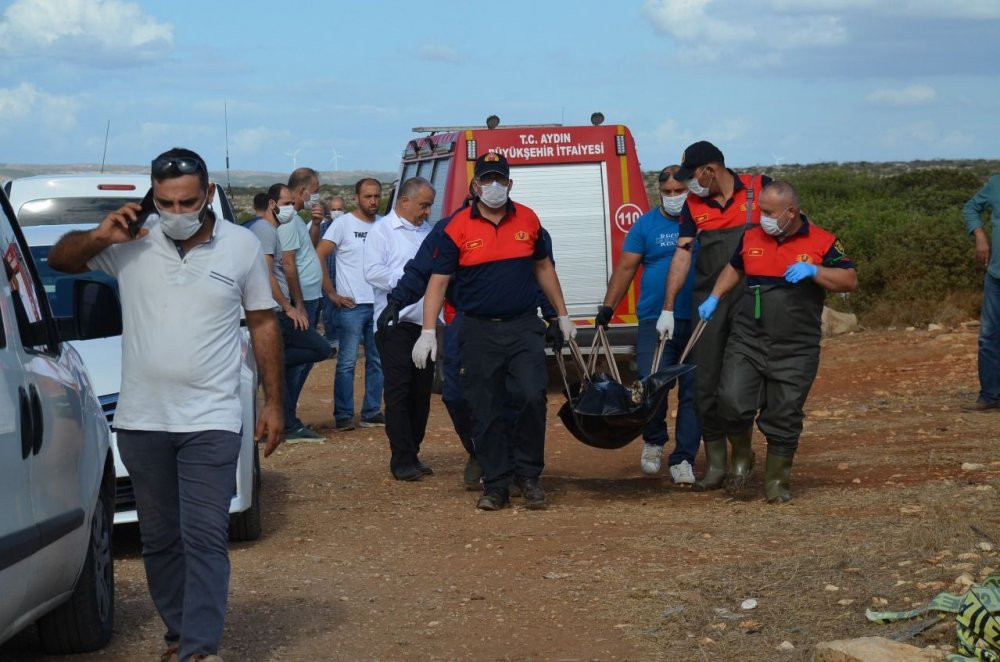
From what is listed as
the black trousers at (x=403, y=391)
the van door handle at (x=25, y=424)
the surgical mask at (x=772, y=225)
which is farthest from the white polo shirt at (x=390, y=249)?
the van door handle at (x=25, y=424)

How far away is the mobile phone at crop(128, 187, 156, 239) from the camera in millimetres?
4957

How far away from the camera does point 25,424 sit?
4.50 meters

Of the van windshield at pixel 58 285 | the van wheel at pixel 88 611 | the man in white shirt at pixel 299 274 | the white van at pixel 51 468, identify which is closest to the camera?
the white van at pixel 51 468

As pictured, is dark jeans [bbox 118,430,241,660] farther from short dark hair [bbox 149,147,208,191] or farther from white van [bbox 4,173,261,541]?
white van [bbox 4,173,261,541]

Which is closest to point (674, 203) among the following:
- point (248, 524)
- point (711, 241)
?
point (711, 241)

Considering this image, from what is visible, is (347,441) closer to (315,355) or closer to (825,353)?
(315,355)

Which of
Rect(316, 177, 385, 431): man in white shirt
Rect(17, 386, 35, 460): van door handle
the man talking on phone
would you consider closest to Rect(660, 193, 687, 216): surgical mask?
Rect(316, 177, 385, 431): man in white shirt

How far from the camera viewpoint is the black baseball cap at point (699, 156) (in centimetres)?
872

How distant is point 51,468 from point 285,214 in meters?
7.18

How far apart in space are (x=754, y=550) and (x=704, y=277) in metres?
2.20

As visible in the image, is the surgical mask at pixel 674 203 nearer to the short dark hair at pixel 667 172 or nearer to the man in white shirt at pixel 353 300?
the short dark hair at pixel 667 172

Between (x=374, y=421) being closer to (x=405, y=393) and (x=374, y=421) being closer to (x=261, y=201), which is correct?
(x=261, y=201)

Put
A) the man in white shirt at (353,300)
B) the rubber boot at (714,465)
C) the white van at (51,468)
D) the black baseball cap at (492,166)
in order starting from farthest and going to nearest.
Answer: the man in white shirt at (353,300)
the rubber boot at (714,465)
the black baseball cap at (492,166)
the white van at (51,468)

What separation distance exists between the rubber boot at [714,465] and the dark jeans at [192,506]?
4.50 meters
